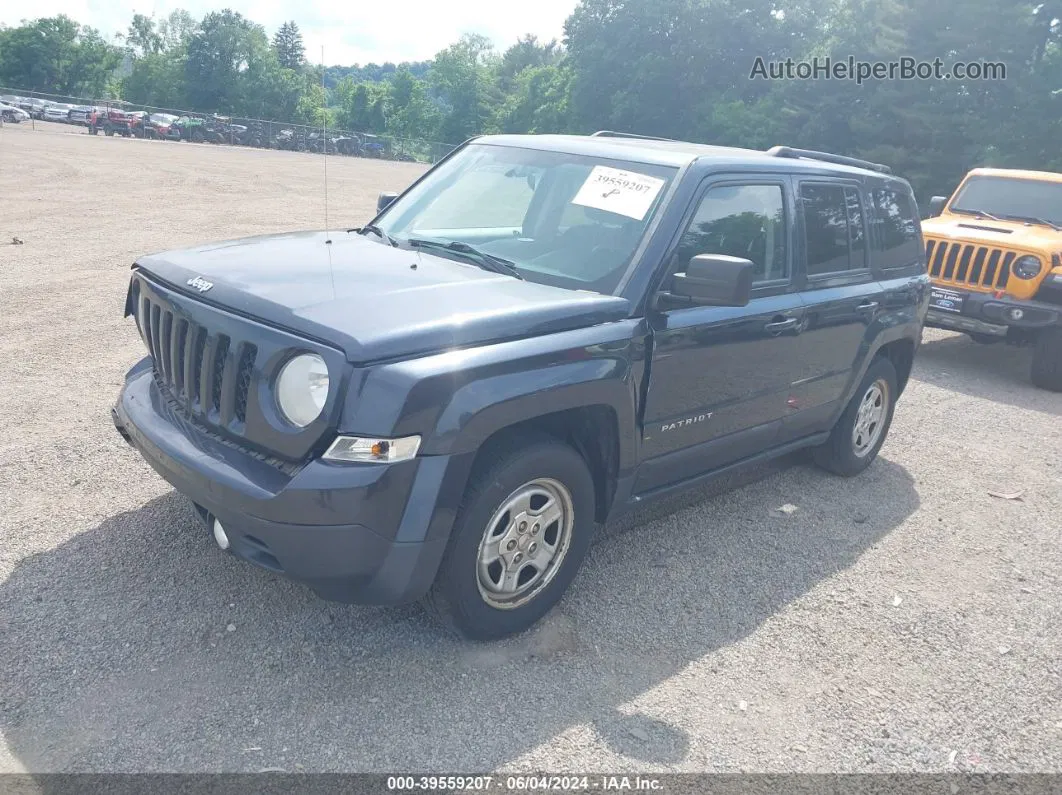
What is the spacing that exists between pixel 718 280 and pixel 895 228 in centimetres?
265

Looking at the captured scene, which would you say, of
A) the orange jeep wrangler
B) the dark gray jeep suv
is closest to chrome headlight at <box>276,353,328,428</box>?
the dark gray jeep suv

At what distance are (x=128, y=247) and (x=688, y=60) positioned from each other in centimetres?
5356

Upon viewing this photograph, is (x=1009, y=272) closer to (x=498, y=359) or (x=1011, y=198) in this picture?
(x=1011, y=198)

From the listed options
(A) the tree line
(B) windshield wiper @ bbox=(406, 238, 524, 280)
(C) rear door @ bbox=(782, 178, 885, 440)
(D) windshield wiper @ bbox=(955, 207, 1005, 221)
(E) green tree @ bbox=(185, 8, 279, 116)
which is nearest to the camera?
(B) windshield wiper @ bbox=(406, 238, 524, 280)

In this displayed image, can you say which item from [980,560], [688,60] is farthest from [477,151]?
[688,60]

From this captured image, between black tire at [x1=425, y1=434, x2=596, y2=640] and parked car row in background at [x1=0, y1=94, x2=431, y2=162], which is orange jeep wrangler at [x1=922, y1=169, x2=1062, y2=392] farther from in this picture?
parked car row in background at [x1=0, y1=94, x2=431, y2=162]

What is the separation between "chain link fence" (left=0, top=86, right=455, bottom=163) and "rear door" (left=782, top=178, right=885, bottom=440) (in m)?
47.3

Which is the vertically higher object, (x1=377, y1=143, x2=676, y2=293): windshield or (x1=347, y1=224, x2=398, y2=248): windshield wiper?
(x1=377, y1=143, x2=676, y2=293): windshield

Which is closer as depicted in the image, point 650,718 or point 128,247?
point 650,718

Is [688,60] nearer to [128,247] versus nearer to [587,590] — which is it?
[128,247]

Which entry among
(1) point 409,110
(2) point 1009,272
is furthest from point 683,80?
(2) point 1009,272

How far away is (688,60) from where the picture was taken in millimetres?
58969

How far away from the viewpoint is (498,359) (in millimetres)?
3152

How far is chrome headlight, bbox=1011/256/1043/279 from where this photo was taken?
8.77 metres
